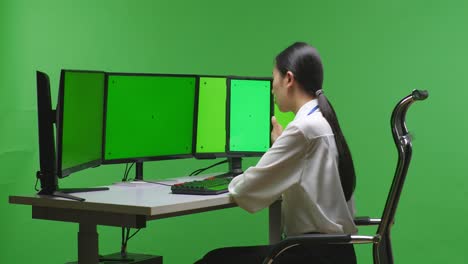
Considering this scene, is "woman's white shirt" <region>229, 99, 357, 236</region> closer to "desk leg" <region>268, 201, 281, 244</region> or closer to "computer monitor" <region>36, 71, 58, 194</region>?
"desk leg" <region>268, 201, 281, 244</region>

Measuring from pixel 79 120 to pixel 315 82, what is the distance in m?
0.89

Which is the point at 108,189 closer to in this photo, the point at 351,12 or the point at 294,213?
the point at 294,213

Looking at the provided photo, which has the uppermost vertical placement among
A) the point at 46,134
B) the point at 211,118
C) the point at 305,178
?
the point at 211,118

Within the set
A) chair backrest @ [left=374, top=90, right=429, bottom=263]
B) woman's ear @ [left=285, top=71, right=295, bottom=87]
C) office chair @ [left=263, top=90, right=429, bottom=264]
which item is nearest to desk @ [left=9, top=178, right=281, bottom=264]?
office chair @ [left=263, top=90, right=429, bottom=264]

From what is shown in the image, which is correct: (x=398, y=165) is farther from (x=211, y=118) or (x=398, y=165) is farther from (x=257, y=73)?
(x=257, y=73)

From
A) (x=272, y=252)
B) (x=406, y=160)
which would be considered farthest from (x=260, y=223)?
(x=406, y=160)

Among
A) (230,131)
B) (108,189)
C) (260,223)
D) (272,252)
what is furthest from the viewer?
(260,223)

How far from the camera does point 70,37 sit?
13.6ft

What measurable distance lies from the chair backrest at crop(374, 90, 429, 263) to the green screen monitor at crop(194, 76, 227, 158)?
1344 millimetres

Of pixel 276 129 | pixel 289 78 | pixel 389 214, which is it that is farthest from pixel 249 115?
pixel 389 214

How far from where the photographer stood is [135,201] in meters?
2.43

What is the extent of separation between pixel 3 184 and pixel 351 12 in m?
2.16

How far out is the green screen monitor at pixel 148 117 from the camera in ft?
10.0

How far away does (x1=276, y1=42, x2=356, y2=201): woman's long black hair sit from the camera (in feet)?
8.31
